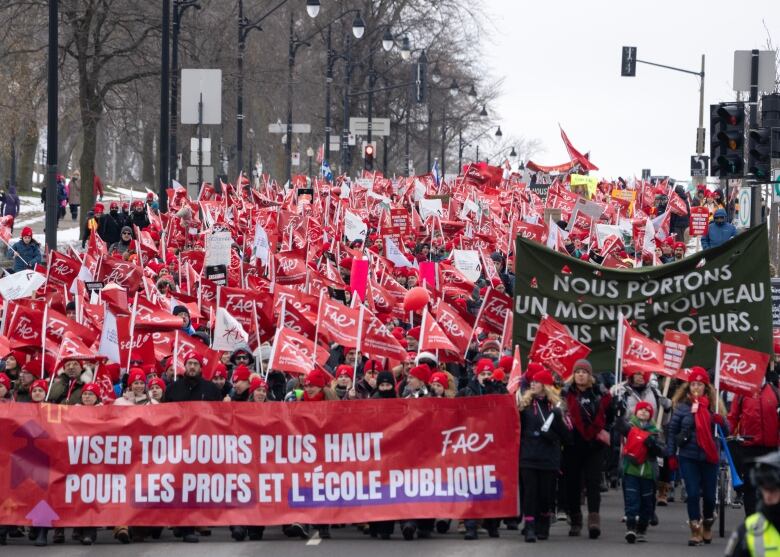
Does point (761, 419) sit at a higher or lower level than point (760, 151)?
lower

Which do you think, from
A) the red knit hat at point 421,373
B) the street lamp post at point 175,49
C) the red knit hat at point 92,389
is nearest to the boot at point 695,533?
the red knit hat at point 421,373

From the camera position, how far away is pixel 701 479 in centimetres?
1406

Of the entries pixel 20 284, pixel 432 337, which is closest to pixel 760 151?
pixel 432 337

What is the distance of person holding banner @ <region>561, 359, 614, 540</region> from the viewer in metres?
14.2

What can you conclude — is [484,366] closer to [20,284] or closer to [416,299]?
[416,299]

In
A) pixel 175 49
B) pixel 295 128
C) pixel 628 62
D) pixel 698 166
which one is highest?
pixel 628 62

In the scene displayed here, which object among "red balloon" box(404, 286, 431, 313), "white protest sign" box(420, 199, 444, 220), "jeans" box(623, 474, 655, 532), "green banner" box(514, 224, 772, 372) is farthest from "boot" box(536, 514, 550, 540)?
"white protest sign" box(420, 199, 444, 220)

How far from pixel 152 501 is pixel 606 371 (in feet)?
14.0

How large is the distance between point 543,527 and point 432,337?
265 centimetres

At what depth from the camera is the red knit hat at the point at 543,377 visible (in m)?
13.9

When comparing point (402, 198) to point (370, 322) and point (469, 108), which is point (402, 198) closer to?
point (370, 322)

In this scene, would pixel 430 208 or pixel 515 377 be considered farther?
pixel 430 208

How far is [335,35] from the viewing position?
72.1 metres

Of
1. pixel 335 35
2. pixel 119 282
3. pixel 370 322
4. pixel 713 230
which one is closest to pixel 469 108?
pixel 335 35
